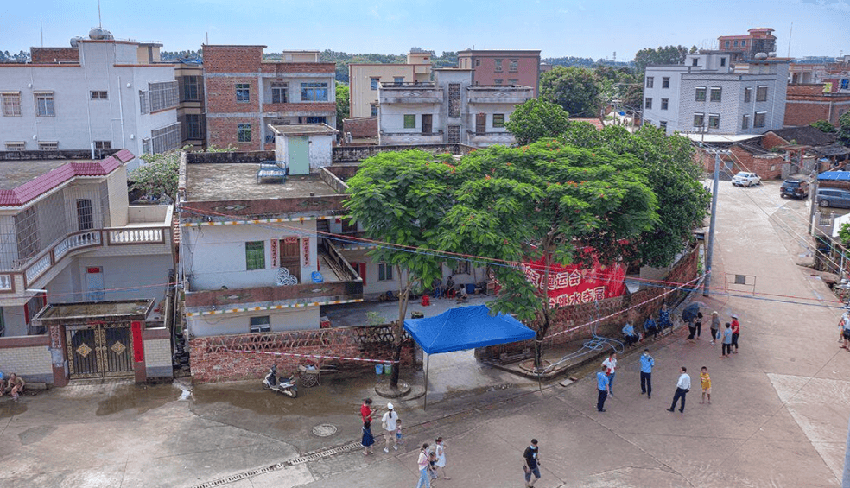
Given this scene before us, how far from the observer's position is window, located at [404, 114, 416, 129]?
54.2m

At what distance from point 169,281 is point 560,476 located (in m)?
19.5

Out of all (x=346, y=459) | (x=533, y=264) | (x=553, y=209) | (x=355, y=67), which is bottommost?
(x=346, y=459)

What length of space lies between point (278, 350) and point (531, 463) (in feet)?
35.1

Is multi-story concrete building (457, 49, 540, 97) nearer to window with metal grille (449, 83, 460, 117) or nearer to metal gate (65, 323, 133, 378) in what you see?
window with metal grille (449, 83, 460, 117)

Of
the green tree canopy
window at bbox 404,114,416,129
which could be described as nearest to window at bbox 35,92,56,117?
window at bbox 404,114,416,129

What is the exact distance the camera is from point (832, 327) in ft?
102

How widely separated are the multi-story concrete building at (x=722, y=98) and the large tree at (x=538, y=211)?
156ft

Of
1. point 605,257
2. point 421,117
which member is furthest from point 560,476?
point 421,117

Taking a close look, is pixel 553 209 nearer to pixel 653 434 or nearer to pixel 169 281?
pixel 653 434

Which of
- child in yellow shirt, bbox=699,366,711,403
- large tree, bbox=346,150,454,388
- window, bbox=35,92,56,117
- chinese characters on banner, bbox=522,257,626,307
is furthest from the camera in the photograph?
window, bbox=35,92,56,117

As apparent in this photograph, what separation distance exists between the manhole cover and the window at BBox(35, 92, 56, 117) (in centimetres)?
3126

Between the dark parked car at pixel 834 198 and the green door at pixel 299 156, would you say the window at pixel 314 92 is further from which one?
the dark parked car at pixel 834 198

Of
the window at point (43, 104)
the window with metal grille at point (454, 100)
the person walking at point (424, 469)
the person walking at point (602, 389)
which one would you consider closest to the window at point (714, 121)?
the window with metal grille at point (454, 100)

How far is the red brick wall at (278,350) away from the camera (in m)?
25.5
